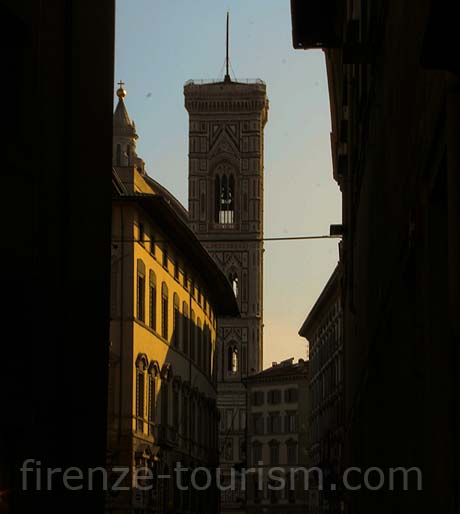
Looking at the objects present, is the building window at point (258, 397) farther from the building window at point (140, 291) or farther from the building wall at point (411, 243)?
the building wall at point (411, 243)

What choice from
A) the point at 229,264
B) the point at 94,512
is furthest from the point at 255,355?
the point at 94,512

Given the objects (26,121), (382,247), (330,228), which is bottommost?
(382,247)

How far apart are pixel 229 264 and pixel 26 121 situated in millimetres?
117212

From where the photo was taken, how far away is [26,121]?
1281 centimetres

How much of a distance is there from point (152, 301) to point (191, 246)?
18.4 ft

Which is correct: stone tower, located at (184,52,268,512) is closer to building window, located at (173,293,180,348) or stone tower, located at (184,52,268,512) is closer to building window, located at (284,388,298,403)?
building window, located at (284,388,298,403)

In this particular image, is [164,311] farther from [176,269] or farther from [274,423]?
[274,423]

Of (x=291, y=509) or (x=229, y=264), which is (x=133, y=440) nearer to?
(x=291, y=509)

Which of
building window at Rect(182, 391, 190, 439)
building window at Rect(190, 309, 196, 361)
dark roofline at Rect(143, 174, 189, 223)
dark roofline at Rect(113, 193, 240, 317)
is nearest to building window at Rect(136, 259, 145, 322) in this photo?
dark roofline at Rect(113, 193, 240, 317)

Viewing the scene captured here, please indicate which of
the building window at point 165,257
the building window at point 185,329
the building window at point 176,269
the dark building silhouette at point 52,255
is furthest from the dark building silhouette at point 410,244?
the building window at point 185,329

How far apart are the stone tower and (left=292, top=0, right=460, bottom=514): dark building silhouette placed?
11361cm

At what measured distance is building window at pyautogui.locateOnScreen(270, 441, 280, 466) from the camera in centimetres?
11921

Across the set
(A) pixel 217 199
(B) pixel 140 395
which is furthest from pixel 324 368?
(A) pixel 217 199

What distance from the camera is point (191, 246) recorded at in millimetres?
50031
